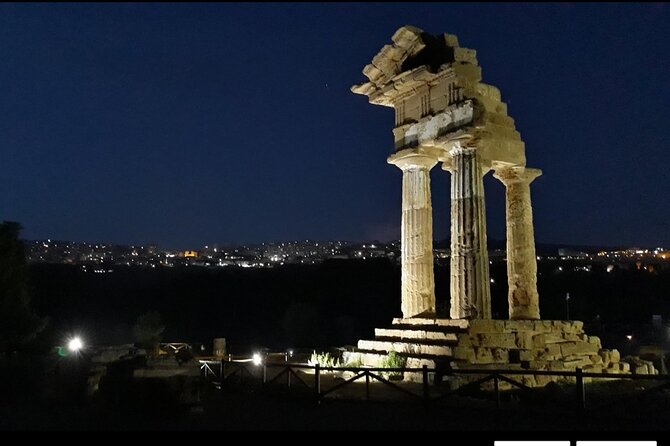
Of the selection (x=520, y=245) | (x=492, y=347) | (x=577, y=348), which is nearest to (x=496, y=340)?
(x=492, y=347)

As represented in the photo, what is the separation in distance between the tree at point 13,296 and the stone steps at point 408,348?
Answer: 17155 millimetres

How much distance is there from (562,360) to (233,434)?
11470 mm

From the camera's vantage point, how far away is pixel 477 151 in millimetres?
18656

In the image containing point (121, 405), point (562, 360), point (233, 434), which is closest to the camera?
point (233, 434)

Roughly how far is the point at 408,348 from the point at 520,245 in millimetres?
6245

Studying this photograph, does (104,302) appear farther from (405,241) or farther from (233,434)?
(233,434)

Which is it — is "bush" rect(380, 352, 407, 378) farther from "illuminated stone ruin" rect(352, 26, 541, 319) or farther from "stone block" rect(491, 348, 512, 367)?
"stone block" rect(491, 348, 512, 367)

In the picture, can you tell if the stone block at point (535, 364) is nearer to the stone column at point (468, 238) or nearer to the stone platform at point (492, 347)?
the stone platform at point (492, 347)

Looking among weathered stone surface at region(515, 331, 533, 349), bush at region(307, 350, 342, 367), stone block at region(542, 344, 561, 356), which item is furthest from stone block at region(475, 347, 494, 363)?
bush at region(307, 350, 342, 367)

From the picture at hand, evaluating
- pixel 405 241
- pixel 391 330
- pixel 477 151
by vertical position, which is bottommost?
pixel 391 330

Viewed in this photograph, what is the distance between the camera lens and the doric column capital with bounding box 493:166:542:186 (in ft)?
69.7

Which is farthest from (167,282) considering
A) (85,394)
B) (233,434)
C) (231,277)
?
(233,434)

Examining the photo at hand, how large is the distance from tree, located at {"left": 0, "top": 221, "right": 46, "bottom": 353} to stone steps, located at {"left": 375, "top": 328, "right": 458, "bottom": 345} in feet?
57.6

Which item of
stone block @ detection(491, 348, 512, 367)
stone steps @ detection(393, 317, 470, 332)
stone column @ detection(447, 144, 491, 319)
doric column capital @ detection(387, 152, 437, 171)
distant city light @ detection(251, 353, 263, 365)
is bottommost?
distant city light @ detection(251, 353, 263, 365)
